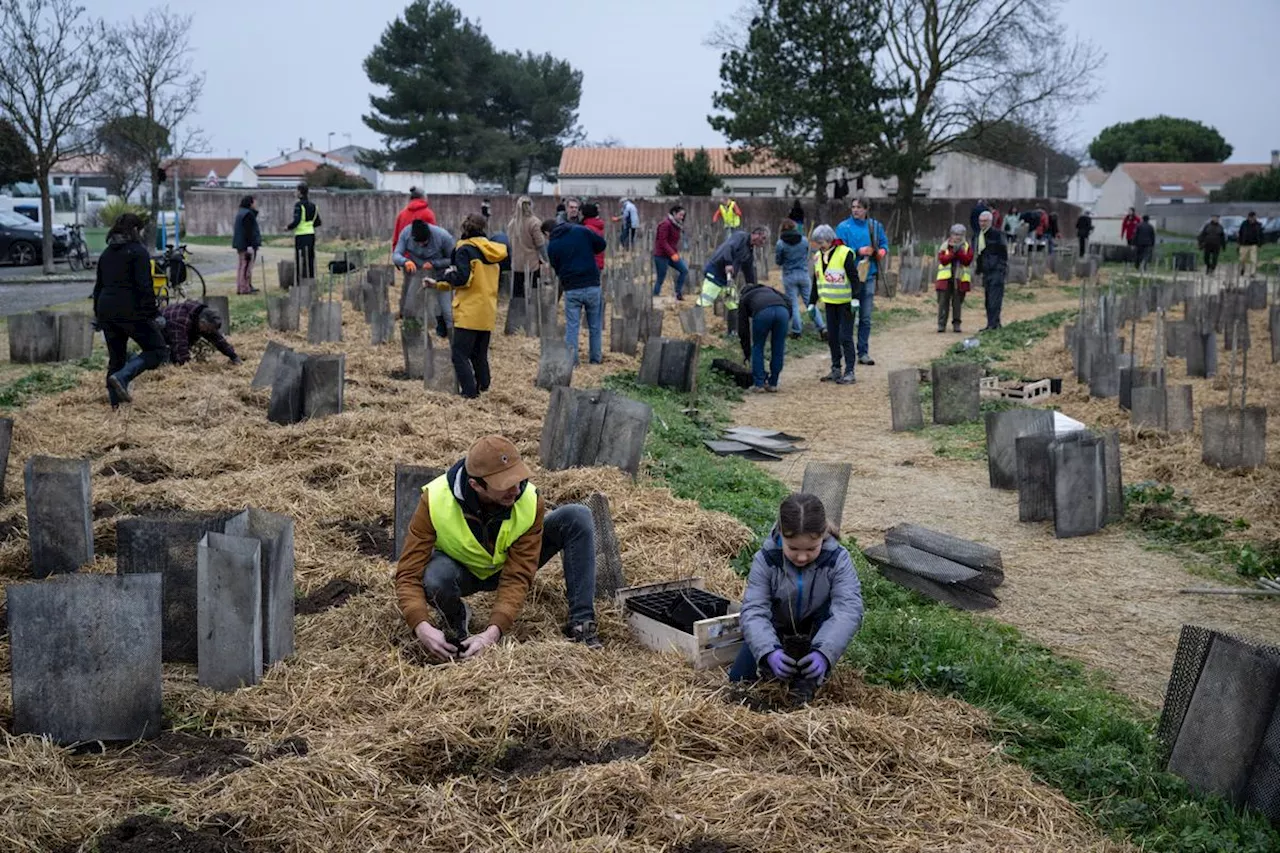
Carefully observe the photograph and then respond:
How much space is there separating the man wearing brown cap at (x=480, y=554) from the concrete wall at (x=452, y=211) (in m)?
33.4

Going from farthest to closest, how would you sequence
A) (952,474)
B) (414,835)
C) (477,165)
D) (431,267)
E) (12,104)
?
(477,165)
(12,104)
(431,267)
(952,474)
(414,835)

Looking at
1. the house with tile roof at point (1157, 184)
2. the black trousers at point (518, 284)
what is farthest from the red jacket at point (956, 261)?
the house with tile roof at point (1157, 184)

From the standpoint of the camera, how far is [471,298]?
34.3 ft

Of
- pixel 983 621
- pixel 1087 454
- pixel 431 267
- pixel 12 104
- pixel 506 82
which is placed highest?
pixel 506 82

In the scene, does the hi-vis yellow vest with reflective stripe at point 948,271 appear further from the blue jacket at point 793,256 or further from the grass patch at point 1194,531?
the grass patch at point 1194,531

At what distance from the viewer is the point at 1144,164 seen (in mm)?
79938

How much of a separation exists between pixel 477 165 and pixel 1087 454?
4797 cm

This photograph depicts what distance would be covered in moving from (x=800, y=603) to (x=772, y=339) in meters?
8.32

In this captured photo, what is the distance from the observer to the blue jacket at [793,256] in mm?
14578

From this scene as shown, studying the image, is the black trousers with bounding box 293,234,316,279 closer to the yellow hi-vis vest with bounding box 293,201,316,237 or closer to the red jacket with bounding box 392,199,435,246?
the yellow hi-vis vest with bounding box 293,201,316,237

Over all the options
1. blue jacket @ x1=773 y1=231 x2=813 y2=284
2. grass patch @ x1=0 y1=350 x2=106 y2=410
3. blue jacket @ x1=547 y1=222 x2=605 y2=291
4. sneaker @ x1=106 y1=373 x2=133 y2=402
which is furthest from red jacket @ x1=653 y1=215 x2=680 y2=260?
sneaker @ x1=106 y1=373 x2=133 y2=402

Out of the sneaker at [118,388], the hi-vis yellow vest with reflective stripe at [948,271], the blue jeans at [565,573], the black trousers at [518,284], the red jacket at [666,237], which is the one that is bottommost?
the blue jeans at [565,573]

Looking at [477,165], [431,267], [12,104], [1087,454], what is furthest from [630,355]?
[477,165]

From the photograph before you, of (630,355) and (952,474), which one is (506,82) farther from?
(952,474)
